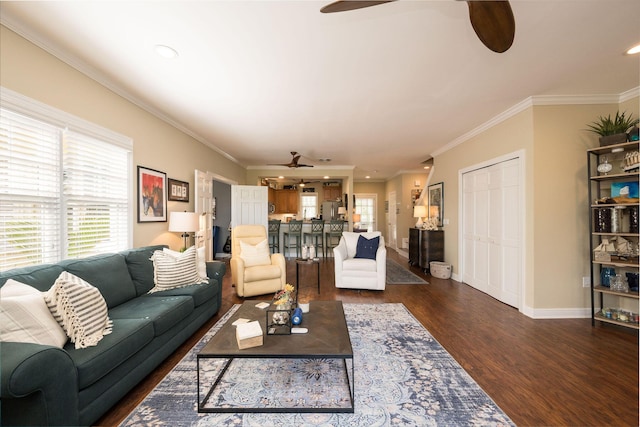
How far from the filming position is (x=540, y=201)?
123 inches

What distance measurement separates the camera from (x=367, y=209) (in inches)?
421

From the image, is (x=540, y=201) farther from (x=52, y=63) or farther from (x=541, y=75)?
(x=52, y=63)

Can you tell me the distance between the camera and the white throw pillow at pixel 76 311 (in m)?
1.54

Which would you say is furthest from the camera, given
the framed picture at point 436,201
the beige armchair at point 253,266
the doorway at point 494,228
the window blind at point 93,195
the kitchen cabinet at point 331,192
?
the kitchen cabinet at point 331,192

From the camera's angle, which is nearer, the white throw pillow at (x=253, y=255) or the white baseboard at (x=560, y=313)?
the white baseboard at (x=560, y=313)

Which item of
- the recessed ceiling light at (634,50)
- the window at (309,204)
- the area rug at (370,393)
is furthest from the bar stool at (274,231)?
the recessed ceiling light at (634,50)

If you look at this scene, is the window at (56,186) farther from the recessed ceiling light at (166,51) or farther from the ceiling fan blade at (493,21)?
the ceiling fan blade at (493,21)

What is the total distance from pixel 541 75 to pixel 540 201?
1451 millimetres

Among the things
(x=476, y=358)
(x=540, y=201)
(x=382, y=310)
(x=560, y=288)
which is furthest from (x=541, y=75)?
(x=382, y=310)

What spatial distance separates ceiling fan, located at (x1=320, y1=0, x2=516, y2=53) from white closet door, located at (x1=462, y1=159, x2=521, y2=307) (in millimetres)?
2464

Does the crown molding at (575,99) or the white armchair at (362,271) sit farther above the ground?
Result: the crown molding at (575,99)

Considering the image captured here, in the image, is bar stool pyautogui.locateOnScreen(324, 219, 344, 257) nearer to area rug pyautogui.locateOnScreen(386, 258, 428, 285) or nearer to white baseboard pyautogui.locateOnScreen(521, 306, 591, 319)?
area rug pyautogui.locateOnScreen(386, 258, 428, 285)

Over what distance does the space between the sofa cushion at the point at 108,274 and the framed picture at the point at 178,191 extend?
5.16 feet

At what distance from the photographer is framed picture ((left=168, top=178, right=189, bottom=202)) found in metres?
3.83
